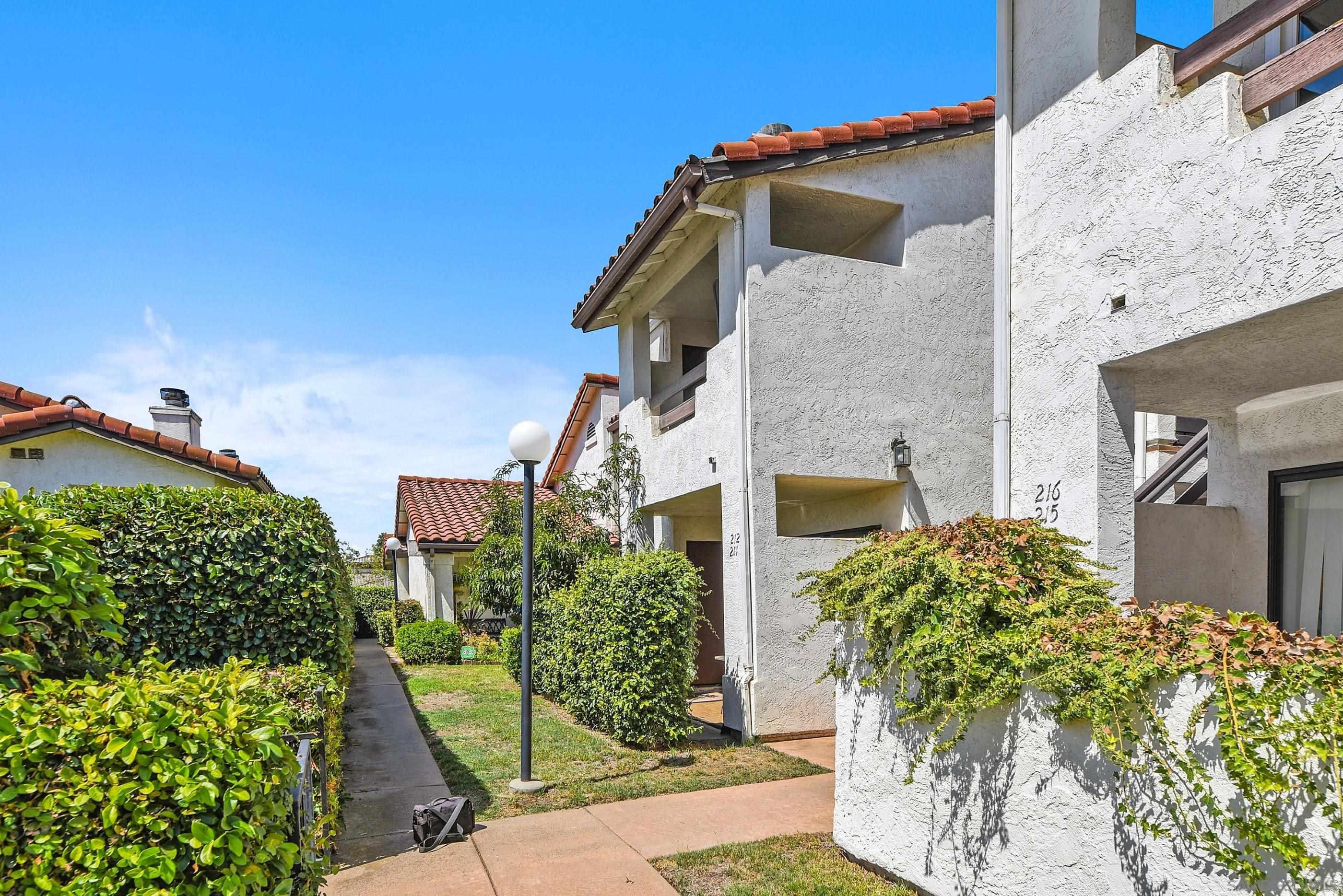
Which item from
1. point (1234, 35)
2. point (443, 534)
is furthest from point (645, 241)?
point (443, 534)

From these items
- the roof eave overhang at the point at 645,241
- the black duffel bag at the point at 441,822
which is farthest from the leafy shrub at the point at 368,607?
the black duffel bag at the point at 441,822

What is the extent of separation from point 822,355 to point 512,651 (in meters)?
8.34

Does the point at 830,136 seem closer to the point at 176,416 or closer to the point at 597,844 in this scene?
the point at 597,844

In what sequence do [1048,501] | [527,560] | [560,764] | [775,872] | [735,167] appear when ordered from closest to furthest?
[775,872], [1048,501], [527,560], [560,764], [735,167]

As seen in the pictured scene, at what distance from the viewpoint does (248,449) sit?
19.4m

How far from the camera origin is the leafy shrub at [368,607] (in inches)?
1020

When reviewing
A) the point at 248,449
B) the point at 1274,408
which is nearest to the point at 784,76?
the point at 1274,408

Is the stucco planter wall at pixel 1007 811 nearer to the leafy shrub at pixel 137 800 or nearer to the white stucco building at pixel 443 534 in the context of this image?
the leafy shrub at pixel 137 800

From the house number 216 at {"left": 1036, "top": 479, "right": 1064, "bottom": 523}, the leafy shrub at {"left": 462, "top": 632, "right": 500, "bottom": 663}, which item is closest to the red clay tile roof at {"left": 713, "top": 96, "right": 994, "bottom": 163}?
the house number 216 at {"left": 1036, "top": 479, "right": 1064, "bottom": 523}

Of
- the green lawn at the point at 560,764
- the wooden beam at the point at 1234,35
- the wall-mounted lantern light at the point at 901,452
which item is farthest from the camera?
the wall-mounted lantern light at the point at 901,452

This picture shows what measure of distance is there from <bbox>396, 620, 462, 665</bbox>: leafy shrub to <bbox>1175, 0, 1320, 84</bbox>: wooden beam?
16.5m

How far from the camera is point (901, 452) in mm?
10133

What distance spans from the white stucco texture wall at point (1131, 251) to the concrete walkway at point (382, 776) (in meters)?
5.85

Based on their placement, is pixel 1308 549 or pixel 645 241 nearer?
pixel 1308 549
